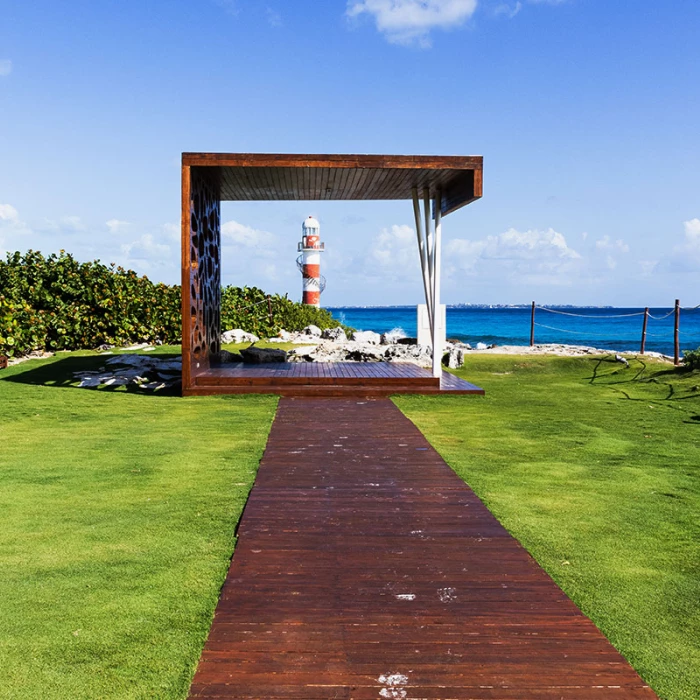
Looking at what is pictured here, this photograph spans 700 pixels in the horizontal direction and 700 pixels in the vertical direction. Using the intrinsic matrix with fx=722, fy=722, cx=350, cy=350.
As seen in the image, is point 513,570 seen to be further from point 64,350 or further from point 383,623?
point 64,350

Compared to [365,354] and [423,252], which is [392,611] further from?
[365,354]

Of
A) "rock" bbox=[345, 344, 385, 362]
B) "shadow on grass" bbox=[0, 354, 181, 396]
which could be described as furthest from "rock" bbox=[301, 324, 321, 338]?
"shadow on grass" bbox=[0, 354, 181, 396]

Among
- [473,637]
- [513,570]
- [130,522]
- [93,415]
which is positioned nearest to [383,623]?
[473,637]

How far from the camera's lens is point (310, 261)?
101ft

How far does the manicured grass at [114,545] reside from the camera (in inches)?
99.3

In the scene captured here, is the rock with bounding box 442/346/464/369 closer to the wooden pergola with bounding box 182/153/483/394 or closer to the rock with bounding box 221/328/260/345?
the wooden pergola with bounding box 182/153/483/394

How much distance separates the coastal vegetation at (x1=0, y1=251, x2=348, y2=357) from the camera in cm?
1373

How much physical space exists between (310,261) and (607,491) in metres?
26.7

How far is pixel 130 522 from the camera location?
13.4 ft

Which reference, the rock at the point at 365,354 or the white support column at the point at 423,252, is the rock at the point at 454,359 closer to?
the rock at the point at 365,354

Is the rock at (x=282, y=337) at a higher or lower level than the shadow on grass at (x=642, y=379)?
higher

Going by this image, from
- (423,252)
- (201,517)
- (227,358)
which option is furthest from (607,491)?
(227,358)

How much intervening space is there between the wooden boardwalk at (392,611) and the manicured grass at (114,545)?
0.17 metres

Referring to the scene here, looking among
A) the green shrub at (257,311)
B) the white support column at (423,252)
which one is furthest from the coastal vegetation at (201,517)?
the green shrub at (257,311)
